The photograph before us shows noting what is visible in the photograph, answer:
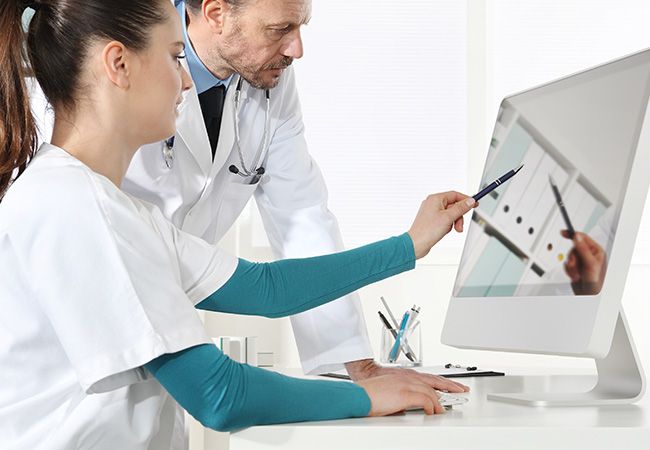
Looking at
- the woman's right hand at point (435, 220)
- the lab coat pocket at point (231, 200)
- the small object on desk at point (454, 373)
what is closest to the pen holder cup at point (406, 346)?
the small object on desk at point (454, 373)

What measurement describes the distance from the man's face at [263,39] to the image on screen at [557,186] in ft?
1.52

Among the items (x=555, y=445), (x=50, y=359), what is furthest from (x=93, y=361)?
(x=555, y=445)

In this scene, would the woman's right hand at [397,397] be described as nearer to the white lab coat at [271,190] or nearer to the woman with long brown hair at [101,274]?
the woman with long brown hair at [101,274]

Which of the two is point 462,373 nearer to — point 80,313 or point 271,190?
point 271,190

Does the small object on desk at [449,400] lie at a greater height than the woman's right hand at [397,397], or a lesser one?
lesser

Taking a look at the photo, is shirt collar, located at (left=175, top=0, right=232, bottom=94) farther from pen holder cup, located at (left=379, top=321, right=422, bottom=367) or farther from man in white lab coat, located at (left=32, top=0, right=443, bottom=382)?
pen holder cup, located at (left=379, top=321, right=422, bottom=367)

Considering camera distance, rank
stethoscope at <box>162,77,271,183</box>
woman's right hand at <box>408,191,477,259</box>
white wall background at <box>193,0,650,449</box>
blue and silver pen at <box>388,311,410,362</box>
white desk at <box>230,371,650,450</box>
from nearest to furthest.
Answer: white desk at <box>230,371,650,450</box> < woman's right hand at <box>408,191,477,259</box> < stethoscope at <box>162,77,271,183</box> < blue and silver pen at <box>388,311,410,362</box> < white wall background at <box>193,0,650,449</box>

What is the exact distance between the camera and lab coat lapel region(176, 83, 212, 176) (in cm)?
141

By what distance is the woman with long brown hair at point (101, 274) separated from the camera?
32.6 inches

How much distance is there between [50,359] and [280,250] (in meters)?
0.81

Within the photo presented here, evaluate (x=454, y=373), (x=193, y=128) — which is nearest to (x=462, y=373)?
(x=454, y=373)

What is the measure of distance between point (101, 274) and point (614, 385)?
0.61 metres

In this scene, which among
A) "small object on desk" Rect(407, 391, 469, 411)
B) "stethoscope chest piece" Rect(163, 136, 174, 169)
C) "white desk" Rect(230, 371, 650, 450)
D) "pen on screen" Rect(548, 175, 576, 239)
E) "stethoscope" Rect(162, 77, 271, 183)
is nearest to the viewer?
"white desk" Rect(230, 371, 650, 450)

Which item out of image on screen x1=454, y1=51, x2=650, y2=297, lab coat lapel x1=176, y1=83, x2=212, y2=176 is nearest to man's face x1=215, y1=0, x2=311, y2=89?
lab coat lapel x1=176, y1=83, x2=212, y2=176
